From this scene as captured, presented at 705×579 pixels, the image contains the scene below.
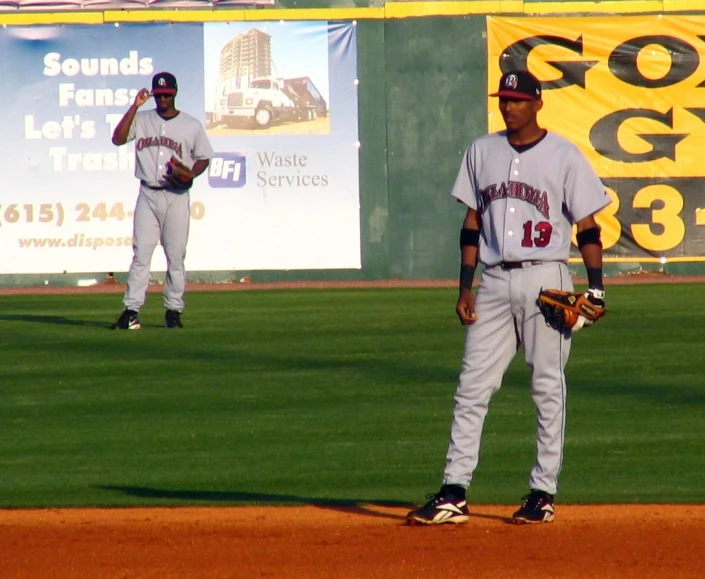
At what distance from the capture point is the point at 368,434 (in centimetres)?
803

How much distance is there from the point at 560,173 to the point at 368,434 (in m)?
2.75

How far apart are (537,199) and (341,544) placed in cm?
156

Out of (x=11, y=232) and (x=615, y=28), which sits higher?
(x=615, y=28)

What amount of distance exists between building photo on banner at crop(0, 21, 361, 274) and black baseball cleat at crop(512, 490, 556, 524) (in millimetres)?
12412

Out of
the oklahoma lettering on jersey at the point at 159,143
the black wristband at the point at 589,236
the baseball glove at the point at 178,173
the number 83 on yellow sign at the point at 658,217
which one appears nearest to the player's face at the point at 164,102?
the oklahoma lettering on jersey at the point at 159,143

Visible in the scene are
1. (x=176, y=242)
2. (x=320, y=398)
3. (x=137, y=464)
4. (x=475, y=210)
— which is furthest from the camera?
(x=176, y=242)

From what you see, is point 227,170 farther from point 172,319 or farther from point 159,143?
point 159,143

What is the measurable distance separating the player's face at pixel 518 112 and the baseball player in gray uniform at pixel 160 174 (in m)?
Answer: 6.61

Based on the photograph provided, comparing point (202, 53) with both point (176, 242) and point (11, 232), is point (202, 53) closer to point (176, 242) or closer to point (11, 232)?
point (11, 232)

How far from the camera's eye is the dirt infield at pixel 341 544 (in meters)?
5.11

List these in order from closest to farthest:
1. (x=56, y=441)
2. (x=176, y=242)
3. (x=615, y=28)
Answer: (x=56, y=441) < (x=176, y=242) < (x=615, y=28)

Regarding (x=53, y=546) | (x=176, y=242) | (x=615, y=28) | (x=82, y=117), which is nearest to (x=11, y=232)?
(x=82, y=117)

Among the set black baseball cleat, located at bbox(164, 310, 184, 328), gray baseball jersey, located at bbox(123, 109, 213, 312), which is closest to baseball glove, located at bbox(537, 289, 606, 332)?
gray baseball jersey, located at bbox(123, 109, 213, 312)

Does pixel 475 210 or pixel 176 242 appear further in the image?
pixel 176 242
